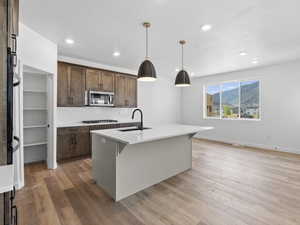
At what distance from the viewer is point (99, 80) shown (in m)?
4.29

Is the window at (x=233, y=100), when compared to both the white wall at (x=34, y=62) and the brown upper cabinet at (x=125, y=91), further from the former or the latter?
the white wall at (x=34, y=62)

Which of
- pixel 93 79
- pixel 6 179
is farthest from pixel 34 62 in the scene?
pixel 6 179

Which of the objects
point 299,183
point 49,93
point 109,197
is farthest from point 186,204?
point 49,93

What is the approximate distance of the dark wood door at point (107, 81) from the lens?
14.4 feet

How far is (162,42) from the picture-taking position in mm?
3113

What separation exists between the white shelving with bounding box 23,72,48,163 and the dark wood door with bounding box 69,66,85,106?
0.57 meters

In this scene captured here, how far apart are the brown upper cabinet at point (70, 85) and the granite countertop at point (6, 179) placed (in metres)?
3.14

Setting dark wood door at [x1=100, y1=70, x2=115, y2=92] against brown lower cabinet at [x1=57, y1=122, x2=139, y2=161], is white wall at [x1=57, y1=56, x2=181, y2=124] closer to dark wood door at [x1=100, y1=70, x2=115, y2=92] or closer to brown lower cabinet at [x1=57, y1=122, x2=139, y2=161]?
dark wood door at [x1=100, y1=70, x2=115, y2=92]

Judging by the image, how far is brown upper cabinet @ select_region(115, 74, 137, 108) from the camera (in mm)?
4711

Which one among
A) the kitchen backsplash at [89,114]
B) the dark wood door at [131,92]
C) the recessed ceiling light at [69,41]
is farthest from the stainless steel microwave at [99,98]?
the recessed ceiling light at [69,41]

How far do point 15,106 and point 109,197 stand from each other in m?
2.10

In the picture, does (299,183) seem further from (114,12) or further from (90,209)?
(114,12)

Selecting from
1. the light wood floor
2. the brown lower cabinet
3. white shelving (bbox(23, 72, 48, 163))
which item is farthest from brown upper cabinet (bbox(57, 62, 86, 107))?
the light wood floor

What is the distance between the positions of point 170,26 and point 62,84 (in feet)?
9.57
